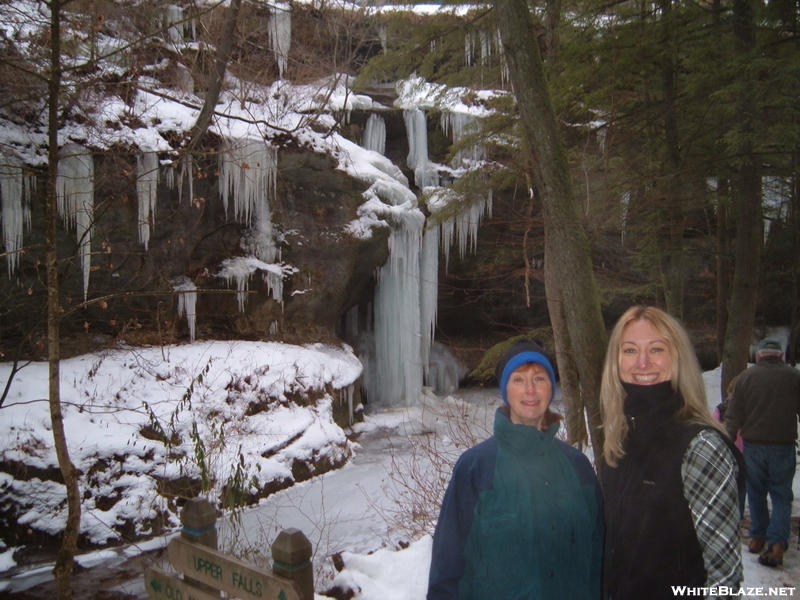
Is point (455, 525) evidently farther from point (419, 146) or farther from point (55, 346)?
point (419, 146)

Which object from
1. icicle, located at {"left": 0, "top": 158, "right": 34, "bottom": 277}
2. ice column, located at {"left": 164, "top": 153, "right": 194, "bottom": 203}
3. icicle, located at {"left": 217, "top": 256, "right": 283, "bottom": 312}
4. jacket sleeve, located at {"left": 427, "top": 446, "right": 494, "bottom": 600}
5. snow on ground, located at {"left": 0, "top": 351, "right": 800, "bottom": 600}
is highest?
ice column, located at {"left": 164, "top": 153, "right": 194, "bottom": 203}

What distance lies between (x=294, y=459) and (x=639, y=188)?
251 inches

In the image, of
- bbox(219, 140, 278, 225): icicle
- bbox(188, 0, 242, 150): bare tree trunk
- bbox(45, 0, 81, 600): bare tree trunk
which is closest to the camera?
bbox(45, 0, 81, 600): bare tree trunk

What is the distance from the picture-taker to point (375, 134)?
15.5 metres

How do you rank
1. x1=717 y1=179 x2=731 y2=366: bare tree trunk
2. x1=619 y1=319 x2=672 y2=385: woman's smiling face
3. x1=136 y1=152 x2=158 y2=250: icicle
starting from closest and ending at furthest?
x1=619 y1=319 x2=672 y2=385: woman's smiling face
x1=717 y1=179 x2=731 y2=366: bare tree trunk
x1=136 y1=152 x2=158 y2=250: icicle

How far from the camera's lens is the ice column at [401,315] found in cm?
1423

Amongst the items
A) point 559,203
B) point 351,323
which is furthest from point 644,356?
point 351,323

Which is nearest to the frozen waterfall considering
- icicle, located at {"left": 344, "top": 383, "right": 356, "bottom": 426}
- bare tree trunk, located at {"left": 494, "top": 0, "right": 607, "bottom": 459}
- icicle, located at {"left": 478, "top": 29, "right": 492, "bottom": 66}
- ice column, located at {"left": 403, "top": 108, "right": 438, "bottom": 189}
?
icicle, located at {"left": 344, "top": 383, "right": 356, "bottom": 426}

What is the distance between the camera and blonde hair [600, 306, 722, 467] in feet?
6.40

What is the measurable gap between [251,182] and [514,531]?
11.5 m

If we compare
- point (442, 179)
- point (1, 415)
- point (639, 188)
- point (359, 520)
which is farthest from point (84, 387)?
point (442, 179)

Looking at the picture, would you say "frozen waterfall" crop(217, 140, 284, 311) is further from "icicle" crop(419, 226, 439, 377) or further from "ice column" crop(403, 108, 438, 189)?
"ice column" crop(403, 108, 438, 189)

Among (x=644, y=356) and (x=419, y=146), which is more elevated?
(x=419, y=146)

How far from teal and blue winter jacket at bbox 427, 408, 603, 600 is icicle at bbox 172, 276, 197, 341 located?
1072 centimetres
